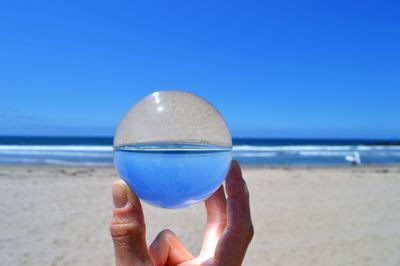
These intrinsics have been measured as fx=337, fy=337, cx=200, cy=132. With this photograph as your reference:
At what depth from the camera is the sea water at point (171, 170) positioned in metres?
1.63

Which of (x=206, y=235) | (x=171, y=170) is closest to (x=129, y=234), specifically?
(x=171, y=170)

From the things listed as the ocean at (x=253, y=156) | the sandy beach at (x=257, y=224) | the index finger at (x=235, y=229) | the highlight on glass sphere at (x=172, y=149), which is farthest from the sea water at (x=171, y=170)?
the ocean at (x=253, y=156)

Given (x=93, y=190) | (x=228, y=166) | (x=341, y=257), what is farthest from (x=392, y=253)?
(x=93, y=190)

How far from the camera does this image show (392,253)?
580 cm

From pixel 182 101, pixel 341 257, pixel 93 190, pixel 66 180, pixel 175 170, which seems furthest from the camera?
pixel 66 180

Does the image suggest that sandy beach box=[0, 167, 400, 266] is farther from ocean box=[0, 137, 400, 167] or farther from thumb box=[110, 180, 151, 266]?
ocean box=[0, 137, 400, 167]

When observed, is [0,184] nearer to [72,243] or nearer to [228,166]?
[72,243]

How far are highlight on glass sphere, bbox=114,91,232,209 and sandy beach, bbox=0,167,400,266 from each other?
162 inches

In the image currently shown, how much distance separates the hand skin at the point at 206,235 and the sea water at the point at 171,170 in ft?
0.28

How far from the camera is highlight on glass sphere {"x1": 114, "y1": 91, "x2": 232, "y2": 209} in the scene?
64.7 inches

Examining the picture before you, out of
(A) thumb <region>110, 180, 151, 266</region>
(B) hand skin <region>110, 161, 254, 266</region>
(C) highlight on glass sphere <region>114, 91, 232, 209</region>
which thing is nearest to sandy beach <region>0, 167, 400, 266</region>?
(B) hand skin <region>110, 161, 254, 266</region>

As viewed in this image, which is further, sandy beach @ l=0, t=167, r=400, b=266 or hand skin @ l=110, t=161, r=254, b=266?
sandy beach @ l=0, t=167, r=400, b=266

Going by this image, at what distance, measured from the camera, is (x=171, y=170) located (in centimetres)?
162

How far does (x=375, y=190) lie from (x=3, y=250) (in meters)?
10.6
